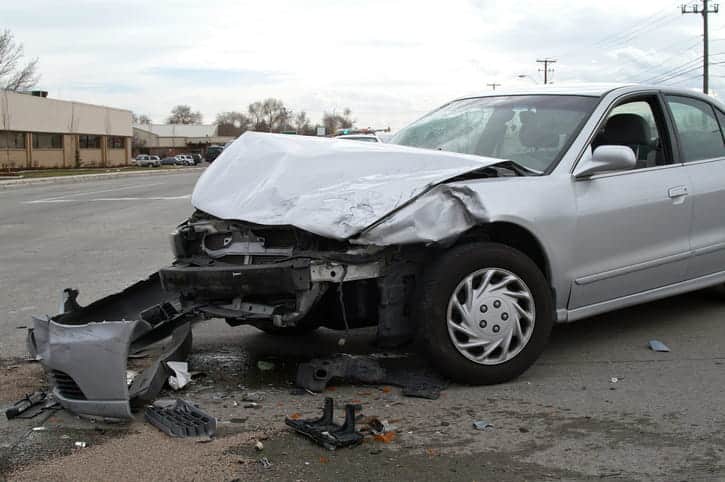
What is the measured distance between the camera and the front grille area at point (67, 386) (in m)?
4.00

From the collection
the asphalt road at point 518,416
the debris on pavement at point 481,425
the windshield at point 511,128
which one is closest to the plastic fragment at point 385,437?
the asphalt road at point 518,416

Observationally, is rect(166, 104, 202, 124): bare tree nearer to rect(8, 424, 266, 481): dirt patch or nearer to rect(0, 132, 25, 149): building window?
rect(0, 132, 25, 149): building window

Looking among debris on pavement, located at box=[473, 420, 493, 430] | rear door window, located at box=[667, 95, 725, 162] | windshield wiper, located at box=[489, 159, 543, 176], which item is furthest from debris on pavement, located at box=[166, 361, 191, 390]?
rear door window, located at box=[667, 95, 725, 162]

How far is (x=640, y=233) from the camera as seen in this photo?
196 inches

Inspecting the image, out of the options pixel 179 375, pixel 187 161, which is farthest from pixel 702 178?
pixel 187 161

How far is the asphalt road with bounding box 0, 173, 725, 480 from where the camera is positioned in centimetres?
336

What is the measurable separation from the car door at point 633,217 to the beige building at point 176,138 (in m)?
131

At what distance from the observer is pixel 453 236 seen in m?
4.18

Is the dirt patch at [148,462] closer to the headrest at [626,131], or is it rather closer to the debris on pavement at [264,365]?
the debris on pavement at [264,365]

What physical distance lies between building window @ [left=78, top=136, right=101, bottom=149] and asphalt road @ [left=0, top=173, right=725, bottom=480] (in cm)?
6945

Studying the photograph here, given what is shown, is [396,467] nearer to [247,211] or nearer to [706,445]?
[706,445]

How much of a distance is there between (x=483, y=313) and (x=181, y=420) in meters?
1.61

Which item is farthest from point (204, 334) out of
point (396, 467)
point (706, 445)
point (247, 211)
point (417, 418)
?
point (706, 445)

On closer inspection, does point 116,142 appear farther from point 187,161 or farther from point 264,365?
point 264,365
